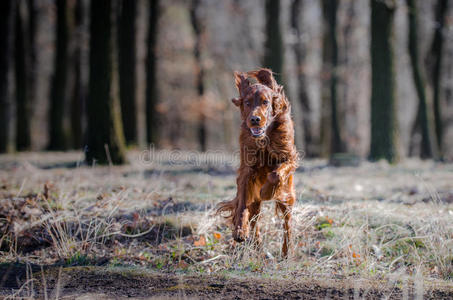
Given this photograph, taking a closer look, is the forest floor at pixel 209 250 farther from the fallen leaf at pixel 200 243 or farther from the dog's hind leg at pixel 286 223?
the dog's hind leg at pixel 286 223

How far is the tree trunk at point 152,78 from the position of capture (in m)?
16.3

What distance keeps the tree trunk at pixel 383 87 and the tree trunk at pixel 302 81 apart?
751cm

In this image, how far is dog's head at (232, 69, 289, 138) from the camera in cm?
386

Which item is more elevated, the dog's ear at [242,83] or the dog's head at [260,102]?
the dog's ear at [242,83]

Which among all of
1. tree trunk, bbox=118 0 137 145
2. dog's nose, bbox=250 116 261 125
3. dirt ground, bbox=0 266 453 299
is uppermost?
tree trunk, bbox=118 0 137 145

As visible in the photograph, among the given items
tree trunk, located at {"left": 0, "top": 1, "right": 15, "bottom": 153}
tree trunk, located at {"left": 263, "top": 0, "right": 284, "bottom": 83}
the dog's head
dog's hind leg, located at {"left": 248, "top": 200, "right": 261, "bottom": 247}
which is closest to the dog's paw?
the dog's head

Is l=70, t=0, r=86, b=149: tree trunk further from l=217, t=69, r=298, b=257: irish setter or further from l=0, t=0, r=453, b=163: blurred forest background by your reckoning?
l=217, t=69, r=298, b=257: irish setter

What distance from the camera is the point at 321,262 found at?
176 inches

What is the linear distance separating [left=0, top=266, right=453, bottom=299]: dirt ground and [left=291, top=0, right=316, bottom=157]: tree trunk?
49.2 feet

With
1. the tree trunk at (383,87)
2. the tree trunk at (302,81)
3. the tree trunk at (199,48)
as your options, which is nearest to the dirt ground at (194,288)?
the tree trunk at (383,87)

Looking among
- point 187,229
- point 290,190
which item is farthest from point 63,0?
point 290,190

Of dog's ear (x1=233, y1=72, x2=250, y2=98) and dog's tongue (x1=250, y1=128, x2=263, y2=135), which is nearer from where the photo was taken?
dog's tongue (x1=250, y1=128, x2=263, y2=135)

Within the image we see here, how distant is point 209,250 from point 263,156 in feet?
4.85

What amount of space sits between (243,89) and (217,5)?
1965 cm
